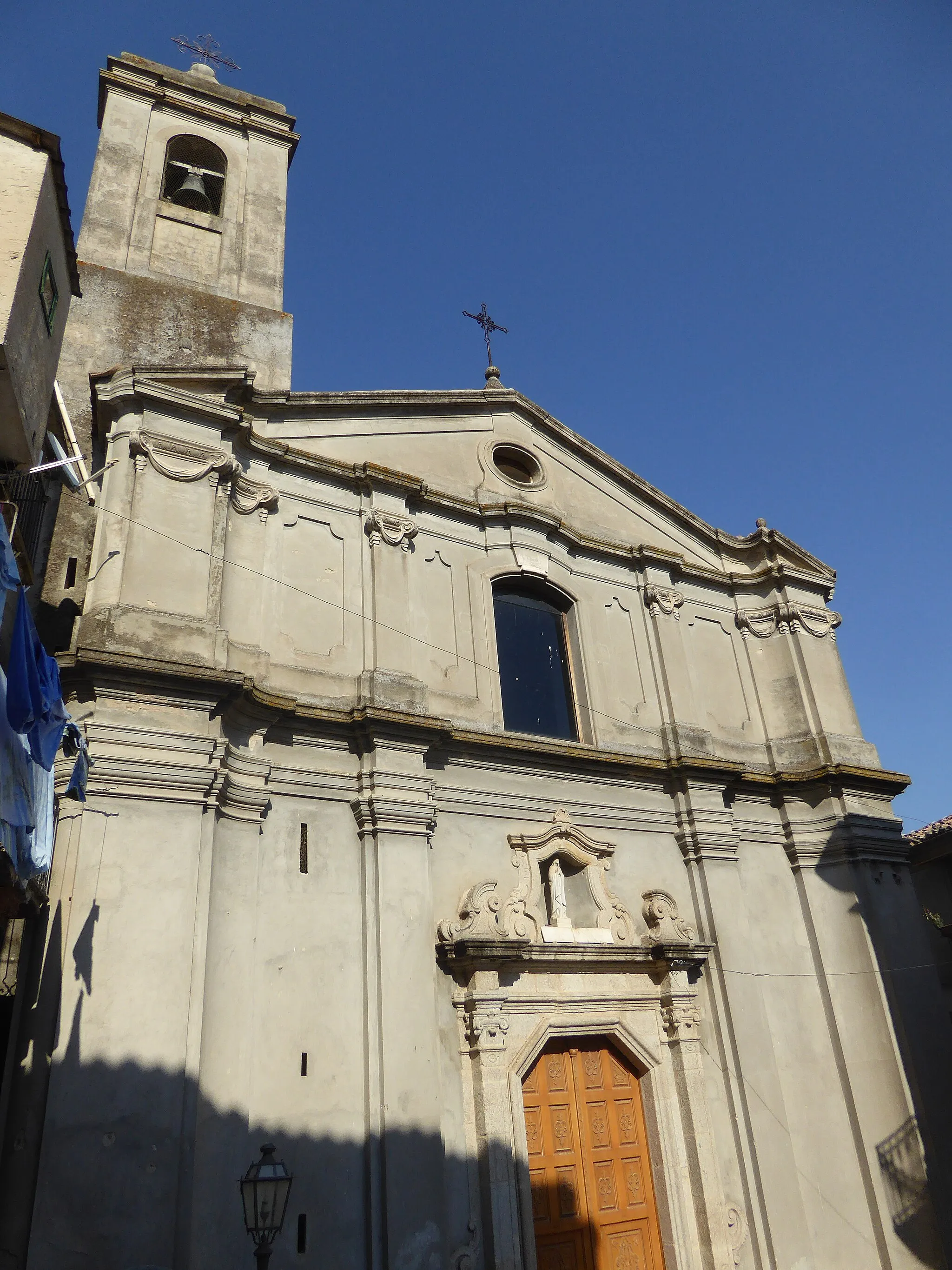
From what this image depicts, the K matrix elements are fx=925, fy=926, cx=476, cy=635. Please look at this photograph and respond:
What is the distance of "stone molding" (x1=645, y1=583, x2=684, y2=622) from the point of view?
575 inches

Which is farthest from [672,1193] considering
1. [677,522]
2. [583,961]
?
[677,522]

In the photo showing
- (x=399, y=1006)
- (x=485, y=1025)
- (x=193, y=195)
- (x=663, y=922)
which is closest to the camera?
(x=399, y=1006)

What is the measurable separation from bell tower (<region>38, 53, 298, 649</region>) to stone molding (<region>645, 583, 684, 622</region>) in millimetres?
6395

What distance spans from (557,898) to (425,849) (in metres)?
1.99

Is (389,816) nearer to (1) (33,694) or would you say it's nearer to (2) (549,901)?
(2) (549,901)

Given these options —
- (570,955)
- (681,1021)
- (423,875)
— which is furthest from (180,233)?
(681,1021)

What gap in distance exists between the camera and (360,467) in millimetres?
12484

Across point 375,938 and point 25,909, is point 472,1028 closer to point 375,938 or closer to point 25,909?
point 375,938

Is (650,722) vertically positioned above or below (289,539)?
below

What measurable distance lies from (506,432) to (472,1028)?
9121 mm

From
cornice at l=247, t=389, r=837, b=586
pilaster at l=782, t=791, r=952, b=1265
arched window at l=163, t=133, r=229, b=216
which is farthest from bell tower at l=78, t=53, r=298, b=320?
pilaster at l=782, t=791, r=952, b=1265

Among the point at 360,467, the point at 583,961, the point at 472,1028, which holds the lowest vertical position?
the point at 472,1028

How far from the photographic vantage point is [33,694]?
721 centimetres

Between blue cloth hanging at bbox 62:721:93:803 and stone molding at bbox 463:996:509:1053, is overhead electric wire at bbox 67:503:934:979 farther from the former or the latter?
stone molding at bbox 463:996:509:1053
